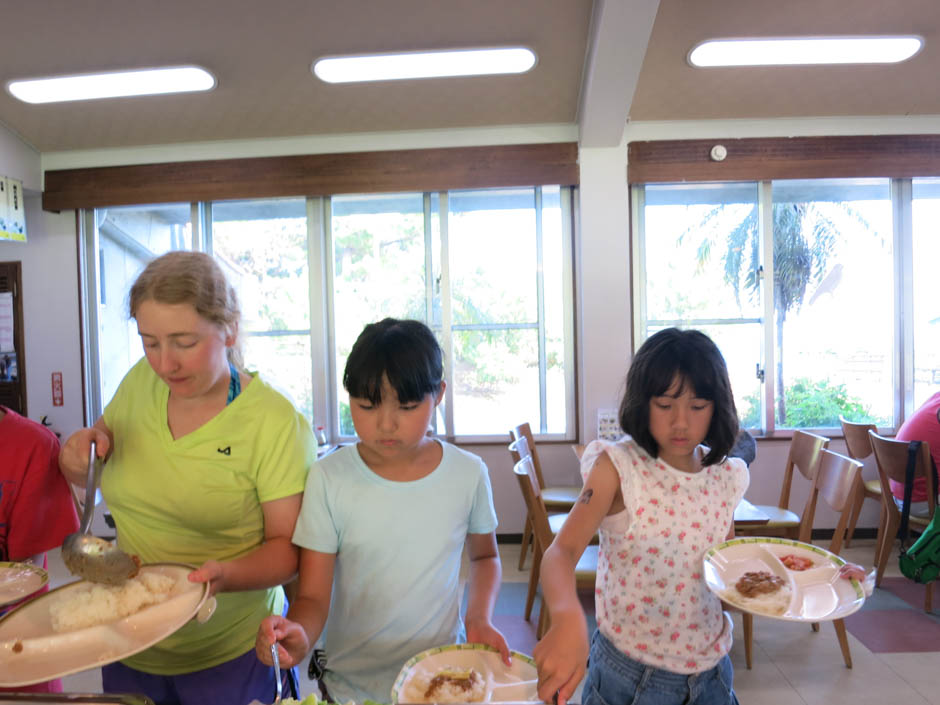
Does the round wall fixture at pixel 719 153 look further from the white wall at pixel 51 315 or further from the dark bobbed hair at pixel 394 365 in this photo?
the white wall at pixel 51 315

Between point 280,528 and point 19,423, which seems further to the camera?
point 19,423

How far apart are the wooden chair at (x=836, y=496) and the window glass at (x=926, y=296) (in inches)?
80.8

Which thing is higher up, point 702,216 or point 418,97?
point 418,97

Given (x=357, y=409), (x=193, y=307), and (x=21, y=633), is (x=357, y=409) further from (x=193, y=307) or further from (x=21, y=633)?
(x=21, y=633)

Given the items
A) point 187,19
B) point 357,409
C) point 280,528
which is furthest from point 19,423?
point 187,19

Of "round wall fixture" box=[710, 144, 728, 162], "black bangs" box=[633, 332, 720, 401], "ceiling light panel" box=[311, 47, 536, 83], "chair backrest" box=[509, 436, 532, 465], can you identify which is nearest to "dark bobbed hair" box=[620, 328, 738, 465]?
"black bangs" box=[633, 332, 720, 401]

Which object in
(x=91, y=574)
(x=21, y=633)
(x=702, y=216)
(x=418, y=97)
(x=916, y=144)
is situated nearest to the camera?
(x=21, y=633)

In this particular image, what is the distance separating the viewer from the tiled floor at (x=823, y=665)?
220 cm

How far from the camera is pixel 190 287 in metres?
1.00

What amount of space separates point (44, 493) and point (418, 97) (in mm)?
2925

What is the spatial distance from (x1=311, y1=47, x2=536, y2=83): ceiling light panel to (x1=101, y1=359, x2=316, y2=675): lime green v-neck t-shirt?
2582 mm

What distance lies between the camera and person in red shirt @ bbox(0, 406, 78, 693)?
3.99ft

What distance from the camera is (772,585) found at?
45.6 inches

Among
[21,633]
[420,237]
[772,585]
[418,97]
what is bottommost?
[772,585]
